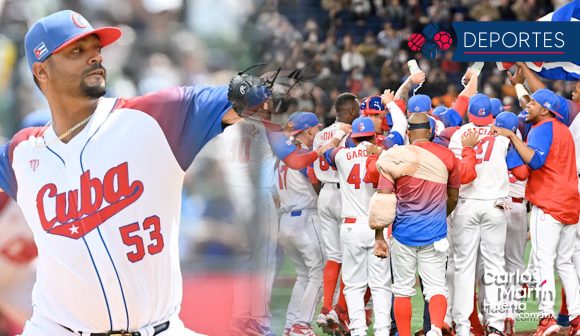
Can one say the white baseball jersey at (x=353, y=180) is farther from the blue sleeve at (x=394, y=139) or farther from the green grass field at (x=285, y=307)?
the green grass field at (x=285, y=307)

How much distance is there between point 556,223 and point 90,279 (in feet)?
12.2

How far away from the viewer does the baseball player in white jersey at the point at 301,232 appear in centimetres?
613

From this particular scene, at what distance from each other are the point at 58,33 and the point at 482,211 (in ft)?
11.9

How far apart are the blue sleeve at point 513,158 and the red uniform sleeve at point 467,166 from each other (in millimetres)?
286

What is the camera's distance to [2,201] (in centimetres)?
453

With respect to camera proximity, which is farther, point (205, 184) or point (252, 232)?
point (252, 232)

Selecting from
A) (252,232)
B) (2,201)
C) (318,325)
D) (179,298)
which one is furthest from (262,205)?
(179,298)

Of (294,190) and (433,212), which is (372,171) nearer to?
(433,212)

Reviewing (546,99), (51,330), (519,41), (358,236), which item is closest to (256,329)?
(358,236)

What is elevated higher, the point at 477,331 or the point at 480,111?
the point at 480,111

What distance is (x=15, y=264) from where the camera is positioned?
468 centimetres

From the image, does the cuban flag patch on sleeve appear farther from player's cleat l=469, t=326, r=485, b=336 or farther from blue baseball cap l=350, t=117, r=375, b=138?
player's cleat l=469, t=326, r=485, b=336

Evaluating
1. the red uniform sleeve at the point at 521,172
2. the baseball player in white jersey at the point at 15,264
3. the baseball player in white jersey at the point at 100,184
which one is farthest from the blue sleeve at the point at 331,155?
the baseball player in white jersey at the point at 100,184

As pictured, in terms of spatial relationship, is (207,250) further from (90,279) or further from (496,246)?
(90,279)
